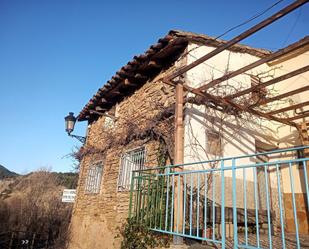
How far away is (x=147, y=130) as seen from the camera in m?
5.96

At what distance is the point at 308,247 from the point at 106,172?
18.8 ft

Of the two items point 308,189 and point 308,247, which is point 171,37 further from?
point 308,247

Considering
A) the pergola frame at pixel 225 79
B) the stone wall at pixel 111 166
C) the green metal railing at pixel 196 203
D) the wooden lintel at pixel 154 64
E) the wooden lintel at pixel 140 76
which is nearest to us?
the pergola frame at pixel 225 79

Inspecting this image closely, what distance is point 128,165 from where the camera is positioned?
266 inches

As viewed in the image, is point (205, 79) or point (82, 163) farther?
point (82, 163)

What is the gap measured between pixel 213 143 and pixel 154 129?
147 cm

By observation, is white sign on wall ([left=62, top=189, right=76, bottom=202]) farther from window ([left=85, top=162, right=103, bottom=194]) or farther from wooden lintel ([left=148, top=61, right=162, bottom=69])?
wooden lintel ([left=148, top=61, right=162, bottom=69])

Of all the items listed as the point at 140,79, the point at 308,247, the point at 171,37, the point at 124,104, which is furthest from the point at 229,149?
the point at 124,104

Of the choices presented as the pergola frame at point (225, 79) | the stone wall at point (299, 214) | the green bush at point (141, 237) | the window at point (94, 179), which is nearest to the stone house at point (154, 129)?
the window at point (94, 179)

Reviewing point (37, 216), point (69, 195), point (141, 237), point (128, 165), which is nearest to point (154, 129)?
point (128, 165)

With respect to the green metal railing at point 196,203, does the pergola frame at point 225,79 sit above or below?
above

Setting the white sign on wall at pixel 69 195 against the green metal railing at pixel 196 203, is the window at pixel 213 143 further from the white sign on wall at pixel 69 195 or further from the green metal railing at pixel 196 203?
the white sign on wall at pixel 69 195

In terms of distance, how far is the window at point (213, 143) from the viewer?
5222 millimetres

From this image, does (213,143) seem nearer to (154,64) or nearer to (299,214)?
(154,64)
